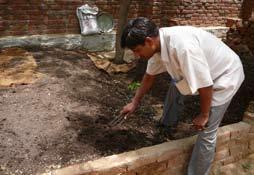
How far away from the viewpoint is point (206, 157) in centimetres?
326

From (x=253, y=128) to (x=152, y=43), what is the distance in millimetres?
1825

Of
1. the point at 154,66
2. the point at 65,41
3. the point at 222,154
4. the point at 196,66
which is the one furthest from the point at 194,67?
the point at 65,41

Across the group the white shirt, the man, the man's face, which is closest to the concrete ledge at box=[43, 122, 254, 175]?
the man

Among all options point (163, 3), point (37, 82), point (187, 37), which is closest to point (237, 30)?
point (163, 3)

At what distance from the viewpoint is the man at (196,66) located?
2656 mm

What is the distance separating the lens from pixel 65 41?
19.5ft

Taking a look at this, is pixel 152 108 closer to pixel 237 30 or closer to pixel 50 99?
pixel 50 99

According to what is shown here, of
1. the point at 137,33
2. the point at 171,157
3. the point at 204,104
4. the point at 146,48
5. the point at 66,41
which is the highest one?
the point at 137,33

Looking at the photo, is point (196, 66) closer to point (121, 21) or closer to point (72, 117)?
point (72, 117)

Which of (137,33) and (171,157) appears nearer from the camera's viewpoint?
(137,33)

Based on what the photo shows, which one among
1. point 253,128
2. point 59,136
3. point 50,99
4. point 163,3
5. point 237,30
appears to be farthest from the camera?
point 237,30

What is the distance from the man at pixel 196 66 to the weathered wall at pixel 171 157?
0.15 m

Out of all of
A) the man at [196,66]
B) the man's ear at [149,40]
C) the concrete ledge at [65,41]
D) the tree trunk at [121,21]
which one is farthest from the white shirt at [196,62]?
the concrete ledge at [65,41]

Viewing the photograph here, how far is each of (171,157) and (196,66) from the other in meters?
1.00
